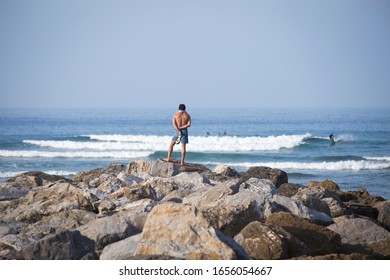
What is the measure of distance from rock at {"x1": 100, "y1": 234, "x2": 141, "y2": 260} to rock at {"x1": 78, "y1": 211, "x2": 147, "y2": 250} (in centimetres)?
30

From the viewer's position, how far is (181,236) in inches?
211

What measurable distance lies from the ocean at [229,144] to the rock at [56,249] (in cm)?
1069

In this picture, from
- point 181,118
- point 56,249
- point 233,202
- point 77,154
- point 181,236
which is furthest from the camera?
point 77,154

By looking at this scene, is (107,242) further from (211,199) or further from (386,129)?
(386,129)

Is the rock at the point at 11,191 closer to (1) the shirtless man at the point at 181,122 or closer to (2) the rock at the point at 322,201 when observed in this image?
(1) the shirtless man at the point at 181,122

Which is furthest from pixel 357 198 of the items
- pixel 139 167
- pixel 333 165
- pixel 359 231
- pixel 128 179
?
pixel 333 165

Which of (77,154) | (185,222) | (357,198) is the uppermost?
(185,222)

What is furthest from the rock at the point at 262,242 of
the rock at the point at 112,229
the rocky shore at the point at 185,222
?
the rock at the point at 112,229

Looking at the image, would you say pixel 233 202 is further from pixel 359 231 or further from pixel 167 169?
pixel 167 169

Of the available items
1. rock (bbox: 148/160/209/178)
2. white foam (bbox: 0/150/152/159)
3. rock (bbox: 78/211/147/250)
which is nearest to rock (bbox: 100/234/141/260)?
rock (bbox: 78/211/147/250)

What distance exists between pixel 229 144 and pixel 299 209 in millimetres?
23954

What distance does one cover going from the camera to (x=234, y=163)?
2483cm

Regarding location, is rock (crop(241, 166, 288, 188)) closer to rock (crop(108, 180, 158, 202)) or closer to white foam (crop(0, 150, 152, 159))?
rock (crop(108, 180, 158, 202))
